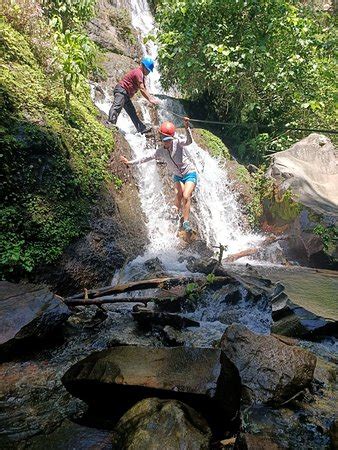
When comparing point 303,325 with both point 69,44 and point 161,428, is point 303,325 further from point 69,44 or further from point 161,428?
point 69,44

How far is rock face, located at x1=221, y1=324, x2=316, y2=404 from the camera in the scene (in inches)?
112

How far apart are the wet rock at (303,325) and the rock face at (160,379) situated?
73.7 inches

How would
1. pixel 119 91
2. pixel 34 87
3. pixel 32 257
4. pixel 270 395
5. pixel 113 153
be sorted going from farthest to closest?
pixel 119 91 < pixel 113 153 < pixel 34 87 < pixel 32 257 < pixel 270 395

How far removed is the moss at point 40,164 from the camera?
4930 mm

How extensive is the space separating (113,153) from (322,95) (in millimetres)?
8623

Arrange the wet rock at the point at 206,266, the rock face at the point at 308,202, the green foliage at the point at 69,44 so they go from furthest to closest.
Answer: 1. the rock face at the point at 308,202
2. the green foliage at the point at 69,44
3. the wet rock at the point at 206,266

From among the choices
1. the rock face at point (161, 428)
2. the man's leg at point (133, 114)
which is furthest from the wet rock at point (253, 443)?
the man's leg at point (133, 114)

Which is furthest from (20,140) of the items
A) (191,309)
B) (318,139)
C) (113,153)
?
(318,139)

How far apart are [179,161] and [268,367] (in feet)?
17.7

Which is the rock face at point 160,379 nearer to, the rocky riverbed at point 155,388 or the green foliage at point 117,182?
the rocky riverbed at point 155,388

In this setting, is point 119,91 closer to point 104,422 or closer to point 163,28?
point 163,28

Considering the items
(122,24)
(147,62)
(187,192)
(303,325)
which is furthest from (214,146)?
(303,325)

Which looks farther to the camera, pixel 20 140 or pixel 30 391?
pixel 20 140

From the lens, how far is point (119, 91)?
8.76 metres
